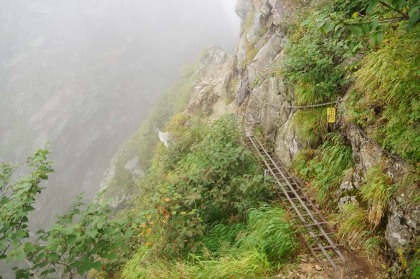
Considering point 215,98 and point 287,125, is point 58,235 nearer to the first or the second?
point 287,125

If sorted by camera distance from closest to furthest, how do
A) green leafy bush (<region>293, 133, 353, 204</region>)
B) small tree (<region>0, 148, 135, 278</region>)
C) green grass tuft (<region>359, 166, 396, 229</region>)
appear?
small tree (<region>0, 148, 135, 278</region>) < green grass tuft (<region>359, 166, 396, 229</region>) < green leafy bush (<region>293, 133, 353, 204</region>)

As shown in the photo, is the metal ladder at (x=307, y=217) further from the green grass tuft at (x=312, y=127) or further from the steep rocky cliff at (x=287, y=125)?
the green grass tuft at (x=312, y=127)

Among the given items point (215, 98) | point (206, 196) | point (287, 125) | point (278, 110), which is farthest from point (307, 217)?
point (215, 98)

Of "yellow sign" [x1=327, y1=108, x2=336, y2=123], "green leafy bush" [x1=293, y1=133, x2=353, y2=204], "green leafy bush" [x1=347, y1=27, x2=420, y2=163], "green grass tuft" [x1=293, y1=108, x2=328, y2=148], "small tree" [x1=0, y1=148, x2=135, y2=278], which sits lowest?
"green leafy bush" [x1=293, y1=133, x2=353, y2=204]

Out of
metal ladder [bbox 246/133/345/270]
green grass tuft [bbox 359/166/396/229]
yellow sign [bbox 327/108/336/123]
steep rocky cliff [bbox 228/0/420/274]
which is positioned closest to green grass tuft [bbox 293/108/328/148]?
steep rocky cliff [bbox 228/0/420/274]

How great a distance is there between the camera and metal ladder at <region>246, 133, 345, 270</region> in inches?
208

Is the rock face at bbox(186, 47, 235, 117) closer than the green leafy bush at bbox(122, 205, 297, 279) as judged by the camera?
No

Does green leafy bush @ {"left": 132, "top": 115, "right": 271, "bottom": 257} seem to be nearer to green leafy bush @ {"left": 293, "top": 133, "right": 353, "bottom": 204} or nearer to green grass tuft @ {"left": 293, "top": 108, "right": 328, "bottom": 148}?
green leafy bush @ {"left": 293, "top": 133, "right": 353, "bottom": 204}

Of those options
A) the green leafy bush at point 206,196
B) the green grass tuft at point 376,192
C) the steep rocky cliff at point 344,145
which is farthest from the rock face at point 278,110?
the green leafy bush at point 206,196

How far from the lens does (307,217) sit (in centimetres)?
652

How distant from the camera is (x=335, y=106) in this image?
301 inches

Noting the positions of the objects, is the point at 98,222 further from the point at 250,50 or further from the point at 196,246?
the point at 250,50

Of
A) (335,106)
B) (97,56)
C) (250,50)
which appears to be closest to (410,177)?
(335,106)

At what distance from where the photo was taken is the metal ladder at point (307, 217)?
208 inches
